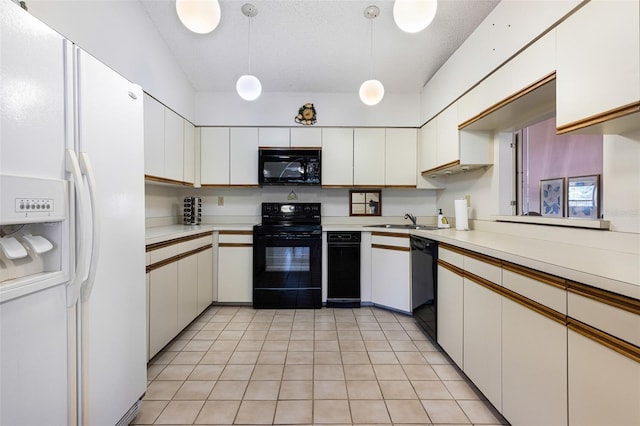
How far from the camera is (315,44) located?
2635 millimetres

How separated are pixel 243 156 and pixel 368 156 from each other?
154 cm

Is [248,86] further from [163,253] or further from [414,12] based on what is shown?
[163,253]

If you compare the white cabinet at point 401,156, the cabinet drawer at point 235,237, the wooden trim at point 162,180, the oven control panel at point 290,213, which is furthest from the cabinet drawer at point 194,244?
the white cabinet at point 401,156

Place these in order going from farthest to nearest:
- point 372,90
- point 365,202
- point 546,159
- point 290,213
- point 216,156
Result: point 365,202 → point 290,213 → point 216,156 → point 372,90 → point 546,159

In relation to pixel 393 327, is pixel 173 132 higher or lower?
higher

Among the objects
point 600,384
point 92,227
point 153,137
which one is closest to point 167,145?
point 153,137

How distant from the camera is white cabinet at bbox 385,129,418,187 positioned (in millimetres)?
3518

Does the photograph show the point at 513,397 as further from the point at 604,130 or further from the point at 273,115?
the point at 273,115

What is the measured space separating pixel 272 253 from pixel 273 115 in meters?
1.72

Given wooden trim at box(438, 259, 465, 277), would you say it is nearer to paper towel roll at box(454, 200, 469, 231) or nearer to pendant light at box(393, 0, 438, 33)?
paper towel roll at box(454, 200, 469, 231)

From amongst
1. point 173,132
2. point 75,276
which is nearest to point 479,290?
point 75,276

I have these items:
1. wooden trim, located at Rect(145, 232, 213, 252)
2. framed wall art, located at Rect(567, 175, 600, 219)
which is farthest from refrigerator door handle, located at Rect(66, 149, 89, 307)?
framed wall art, located at Rect(567, 175, 600, 219)

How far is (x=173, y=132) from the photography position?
286 centimetres

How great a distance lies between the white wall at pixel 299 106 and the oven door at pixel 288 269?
140 cm
